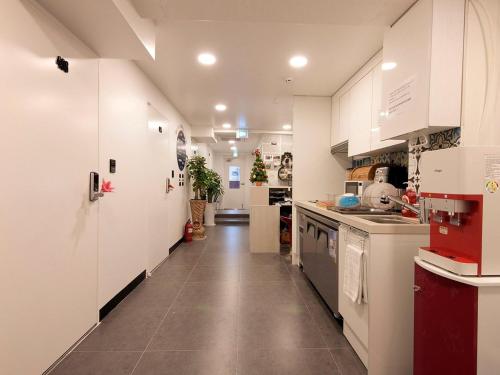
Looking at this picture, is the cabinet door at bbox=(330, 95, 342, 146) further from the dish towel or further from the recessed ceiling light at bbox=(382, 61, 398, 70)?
the dish towel

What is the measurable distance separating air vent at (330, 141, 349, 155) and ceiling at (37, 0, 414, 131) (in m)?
0.78

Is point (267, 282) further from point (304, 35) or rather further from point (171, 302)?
point (304, 35)

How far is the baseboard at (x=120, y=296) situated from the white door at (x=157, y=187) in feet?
1.07

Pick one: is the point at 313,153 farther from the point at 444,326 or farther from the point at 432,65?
the point at 444,326

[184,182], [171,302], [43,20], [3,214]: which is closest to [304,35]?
[43,20]

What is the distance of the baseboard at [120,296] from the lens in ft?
7.00

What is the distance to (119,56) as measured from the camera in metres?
2.02

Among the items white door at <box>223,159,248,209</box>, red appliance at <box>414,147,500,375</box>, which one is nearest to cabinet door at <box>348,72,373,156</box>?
red appliance at <box>414,147,500,375</box>

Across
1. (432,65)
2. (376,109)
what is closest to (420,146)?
(432,65)

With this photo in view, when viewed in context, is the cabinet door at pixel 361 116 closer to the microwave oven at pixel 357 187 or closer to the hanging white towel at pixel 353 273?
the microwave oven at pixel 357 187

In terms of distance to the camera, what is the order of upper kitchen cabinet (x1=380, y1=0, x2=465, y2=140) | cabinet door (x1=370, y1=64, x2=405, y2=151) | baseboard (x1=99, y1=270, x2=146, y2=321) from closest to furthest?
upper kitchen cabinet (x1=380, y1=0, x2=465, y2=140)
baseboard (x1=99, y1=270, x2=146, y2=321)
cabinet door (x1=370, y1=64, x2=405, y2=151)

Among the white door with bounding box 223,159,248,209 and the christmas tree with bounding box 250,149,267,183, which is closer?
the christmas tree with bounding box 250,149,267,183

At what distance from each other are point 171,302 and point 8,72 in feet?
6.92

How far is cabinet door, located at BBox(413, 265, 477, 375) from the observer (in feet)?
3.15
